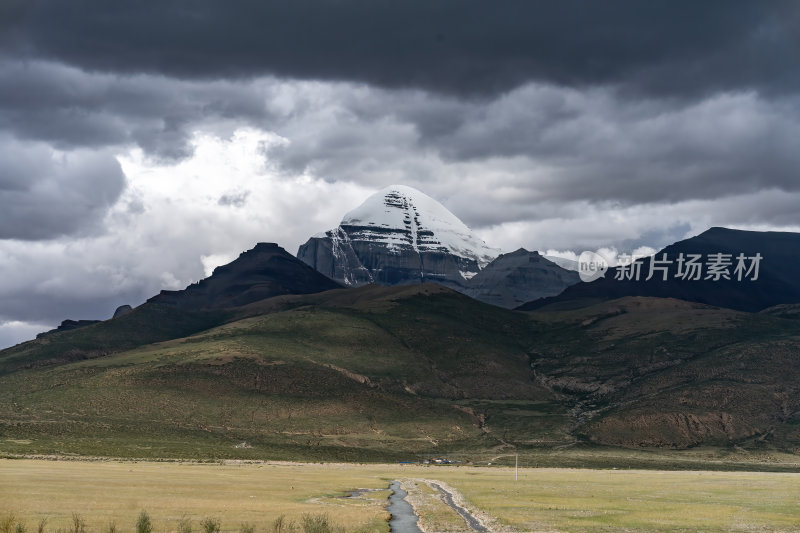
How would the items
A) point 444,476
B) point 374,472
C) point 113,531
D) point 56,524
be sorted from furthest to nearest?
point 374,472
point 444,476
point 56,524
point 113,531

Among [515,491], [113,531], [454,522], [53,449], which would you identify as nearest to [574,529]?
[454,522]

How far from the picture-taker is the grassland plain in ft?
256

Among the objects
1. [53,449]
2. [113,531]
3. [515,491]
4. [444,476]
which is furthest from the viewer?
[53,449]

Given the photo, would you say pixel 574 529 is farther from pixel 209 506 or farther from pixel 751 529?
pixel 209 506

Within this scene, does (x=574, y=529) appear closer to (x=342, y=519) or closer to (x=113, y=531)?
(x=342, y=519)

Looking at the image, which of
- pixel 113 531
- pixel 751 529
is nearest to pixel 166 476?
pixel 113 531

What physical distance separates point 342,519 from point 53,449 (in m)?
137

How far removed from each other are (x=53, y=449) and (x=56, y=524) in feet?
457

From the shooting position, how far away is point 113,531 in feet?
203

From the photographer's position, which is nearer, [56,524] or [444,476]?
[56,524]

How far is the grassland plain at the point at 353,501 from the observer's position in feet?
256

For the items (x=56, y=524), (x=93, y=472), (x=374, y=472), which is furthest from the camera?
(x=374, y=472)

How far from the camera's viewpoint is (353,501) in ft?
341

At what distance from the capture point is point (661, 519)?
277 ft
